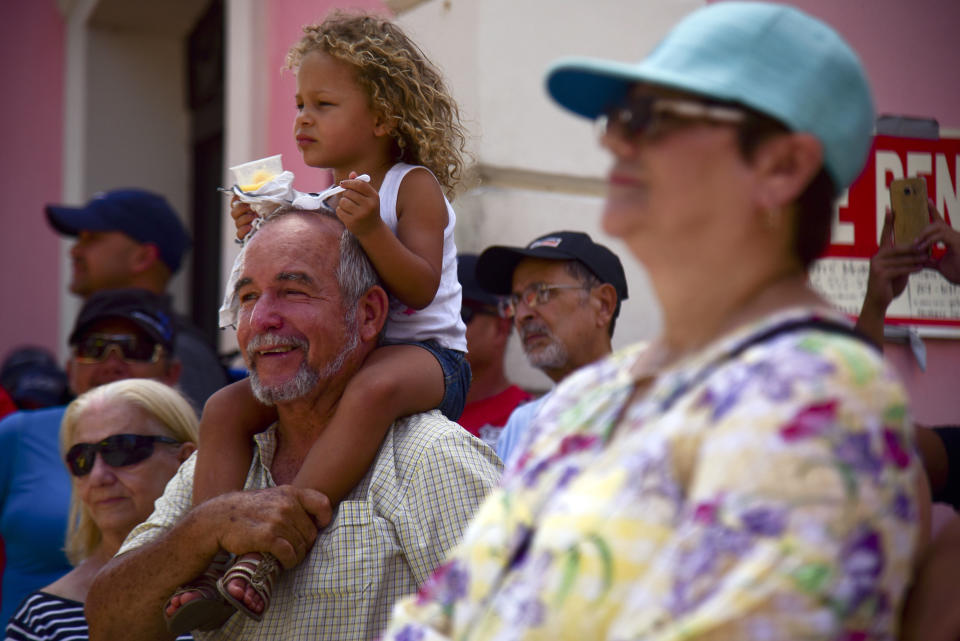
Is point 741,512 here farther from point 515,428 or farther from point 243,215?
point 515,428

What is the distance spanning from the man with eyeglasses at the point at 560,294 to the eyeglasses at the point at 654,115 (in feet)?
8.38

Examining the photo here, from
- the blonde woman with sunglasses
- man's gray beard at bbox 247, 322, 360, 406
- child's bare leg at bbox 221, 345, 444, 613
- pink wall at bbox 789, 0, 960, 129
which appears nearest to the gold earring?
child's bare leg at bbox 221, 345, 444, 613

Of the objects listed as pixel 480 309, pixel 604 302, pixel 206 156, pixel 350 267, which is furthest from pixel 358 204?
pixel 206 156

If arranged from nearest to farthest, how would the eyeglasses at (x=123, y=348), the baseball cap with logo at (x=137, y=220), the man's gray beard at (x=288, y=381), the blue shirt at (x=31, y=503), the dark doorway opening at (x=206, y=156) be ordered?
1. the man's gray beard at (x=288, y=381)
2. the blue shirt at (x=31, y=503)
3. the eyeglasses at (x=123, y=348)
4. the baseball cap with logo at (x=137, y=220)
5. the dark doorway opening at (x=206, y=156)

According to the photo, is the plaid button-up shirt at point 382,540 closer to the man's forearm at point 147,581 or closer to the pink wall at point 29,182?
the man's forearm at point 147,581

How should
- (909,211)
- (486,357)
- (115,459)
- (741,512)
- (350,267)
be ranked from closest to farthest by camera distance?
(741,512) < (350,267) < (909,211) < (115,459) < (486,357)

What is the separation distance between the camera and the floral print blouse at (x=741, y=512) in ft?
4.06

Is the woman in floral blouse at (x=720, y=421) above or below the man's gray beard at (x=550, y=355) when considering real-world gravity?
above

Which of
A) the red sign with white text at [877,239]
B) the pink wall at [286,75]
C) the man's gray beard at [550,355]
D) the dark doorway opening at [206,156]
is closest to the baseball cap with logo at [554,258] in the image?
the man's gray beard at [550,355]

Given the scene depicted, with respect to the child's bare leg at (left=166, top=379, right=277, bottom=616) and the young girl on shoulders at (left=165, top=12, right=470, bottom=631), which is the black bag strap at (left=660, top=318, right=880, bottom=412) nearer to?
the young girl on shoulders at (left=165, top=12, right=470, bottom=631)

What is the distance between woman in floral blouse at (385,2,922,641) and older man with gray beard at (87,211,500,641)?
37.8 inches

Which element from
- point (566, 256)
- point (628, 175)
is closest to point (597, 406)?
point (628, 175)

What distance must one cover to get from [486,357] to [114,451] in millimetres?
1408

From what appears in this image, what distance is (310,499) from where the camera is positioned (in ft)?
8.67
